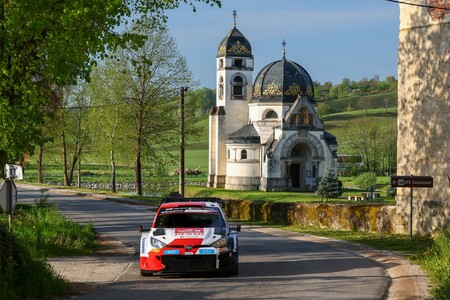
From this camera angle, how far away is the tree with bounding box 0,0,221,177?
19.0 meters

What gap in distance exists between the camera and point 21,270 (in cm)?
1447

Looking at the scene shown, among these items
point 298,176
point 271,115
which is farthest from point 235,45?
point 298,176

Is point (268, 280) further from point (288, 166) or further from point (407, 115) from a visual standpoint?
point (288, 166)

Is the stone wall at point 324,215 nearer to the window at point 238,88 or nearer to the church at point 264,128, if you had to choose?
the church at point 264,128

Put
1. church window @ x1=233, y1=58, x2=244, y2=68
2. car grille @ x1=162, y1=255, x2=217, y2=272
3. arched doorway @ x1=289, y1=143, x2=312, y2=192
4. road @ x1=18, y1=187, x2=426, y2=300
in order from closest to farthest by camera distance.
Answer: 1. road @ x1=18, y1=187, x2=426, y2=300
2. car grille @ x1=162, y1=255, x2=217, y2=272
3. arched doorway @ x1=289, y1=143, x2=312, y2=192
4. church window @ x1=233, y1=58, x2=244, y2=68

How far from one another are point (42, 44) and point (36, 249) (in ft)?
15.8

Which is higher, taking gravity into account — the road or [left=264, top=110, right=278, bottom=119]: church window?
[left=264, top=110, right=278, bottom=119]: church window

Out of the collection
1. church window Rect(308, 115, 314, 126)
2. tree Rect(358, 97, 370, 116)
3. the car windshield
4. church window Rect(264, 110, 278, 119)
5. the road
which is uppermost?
tree Rect(358, 97, 370, 116)

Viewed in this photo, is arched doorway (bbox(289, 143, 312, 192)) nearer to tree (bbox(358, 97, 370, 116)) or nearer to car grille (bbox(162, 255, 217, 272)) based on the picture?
car grille (bbox(162, 255, 217, 272))

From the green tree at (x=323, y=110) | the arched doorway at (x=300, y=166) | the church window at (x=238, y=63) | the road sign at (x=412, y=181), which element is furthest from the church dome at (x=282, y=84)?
the green tree at (x=323, y=110)

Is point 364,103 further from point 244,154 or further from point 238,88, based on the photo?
point 244,154

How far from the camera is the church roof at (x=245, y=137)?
80938mm

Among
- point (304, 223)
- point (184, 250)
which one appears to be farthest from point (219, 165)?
point (184, 250)

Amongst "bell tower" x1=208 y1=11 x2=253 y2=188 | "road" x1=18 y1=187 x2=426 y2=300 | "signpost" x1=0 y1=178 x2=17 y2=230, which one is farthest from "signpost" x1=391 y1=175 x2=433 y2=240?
"bell tower" x1=208 y1=11 x2=253 y2=188
